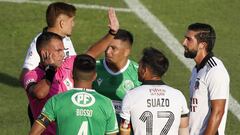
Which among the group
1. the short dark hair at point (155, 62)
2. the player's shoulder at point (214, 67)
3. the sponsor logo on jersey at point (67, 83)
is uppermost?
the short dark hair at point (155, 62)

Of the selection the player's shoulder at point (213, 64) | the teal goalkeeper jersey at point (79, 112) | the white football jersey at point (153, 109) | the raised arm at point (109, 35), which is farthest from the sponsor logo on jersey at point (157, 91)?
the raised arm at point (109, 35)

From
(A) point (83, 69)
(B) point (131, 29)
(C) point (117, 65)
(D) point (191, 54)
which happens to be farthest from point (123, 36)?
(B) point (131, 29)

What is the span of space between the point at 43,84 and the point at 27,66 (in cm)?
189

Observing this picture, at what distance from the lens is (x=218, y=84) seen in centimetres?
982

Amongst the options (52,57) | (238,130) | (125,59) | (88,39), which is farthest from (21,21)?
(52,57)

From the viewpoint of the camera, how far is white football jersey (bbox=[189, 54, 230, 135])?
387 inches

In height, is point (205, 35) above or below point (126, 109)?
above

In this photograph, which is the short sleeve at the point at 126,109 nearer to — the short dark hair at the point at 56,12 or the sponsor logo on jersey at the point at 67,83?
the sponsor logo on jersey at the point at 67,83

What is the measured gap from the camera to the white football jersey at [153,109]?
905 centimetres

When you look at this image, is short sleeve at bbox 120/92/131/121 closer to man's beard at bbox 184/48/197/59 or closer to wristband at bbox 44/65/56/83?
wristband at bbox 44/65/56/83

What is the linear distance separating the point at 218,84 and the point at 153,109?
1.17m

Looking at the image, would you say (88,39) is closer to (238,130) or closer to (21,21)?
(21,21)

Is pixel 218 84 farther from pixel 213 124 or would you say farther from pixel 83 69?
pixel 83 69

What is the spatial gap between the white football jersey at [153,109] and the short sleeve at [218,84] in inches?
31.1
